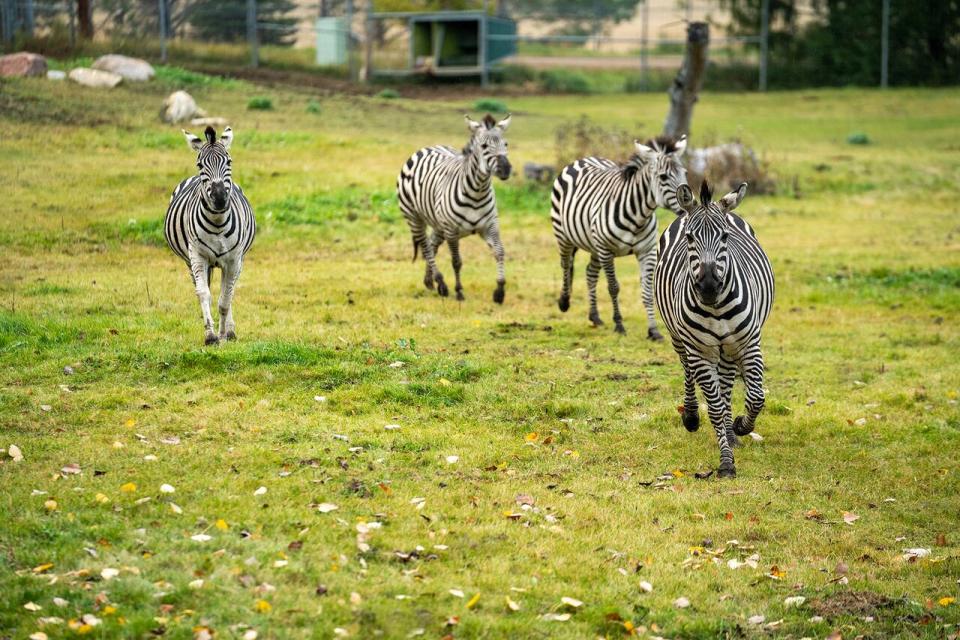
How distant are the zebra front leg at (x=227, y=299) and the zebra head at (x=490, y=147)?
3.97m

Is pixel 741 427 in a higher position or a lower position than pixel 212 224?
lower

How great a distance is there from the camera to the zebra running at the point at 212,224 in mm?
11500

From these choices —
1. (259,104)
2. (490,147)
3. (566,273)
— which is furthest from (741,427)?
(259,104)

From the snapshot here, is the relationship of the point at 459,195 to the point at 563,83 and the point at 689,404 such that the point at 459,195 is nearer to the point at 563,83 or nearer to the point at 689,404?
the point at 689,404

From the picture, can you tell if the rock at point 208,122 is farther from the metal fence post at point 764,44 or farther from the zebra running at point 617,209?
the metal fence post at point 764,44

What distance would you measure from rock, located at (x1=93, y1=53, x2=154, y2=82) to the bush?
16.7 meters

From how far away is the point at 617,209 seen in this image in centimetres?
1379

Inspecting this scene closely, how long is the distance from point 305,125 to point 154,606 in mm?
22377

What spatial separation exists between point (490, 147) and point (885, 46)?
100 ft

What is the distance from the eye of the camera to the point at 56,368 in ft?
35.6

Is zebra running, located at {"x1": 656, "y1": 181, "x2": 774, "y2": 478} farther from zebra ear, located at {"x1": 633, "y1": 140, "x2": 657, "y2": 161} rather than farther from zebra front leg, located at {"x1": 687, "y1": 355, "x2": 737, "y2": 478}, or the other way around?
zebra ear, located at {"x1": 633, "y1": 140, "x2": 657, "y2": 161}

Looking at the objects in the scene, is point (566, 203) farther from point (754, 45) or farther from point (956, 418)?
point (754, 45)

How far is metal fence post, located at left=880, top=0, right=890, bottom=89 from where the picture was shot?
133 feet

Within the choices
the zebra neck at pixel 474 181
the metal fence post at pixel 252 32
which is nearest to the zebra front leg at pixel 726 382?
the zebra neck at pixel 474 181
